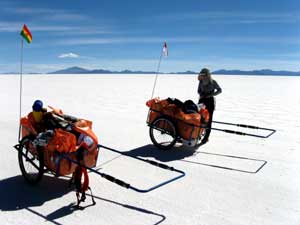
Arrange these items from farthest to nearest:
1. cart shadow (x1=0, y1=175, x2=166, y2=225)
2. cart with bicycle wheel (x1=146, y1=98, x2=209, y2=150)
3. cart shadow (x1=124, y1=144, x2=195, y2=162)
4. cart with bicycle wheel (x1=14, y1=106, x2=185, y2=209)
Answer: cart with bicycle wheel (x1=146, y1=98, x2=209, y2=150)
cart shadow (x1=124, y1=144, x2=195, y2=162)
cart with bicycle wheel (x1=14, y1=106, x2=185, y2=209)
cart shadow (x1=0, y1=175, x2=166, y2=225)

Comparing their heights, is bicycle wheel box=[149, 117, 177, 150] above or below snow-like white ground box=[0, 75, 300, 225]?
above

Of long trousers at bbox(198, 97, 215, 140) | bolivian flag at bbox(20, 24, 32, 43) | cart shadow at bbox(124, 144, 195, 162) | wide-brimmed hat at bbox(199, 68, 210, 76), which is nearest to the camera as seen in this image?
bolivian flag at bbox(20, 24, 32, 43)

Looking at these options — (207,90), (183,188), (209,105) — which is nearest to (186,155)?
(209,105)

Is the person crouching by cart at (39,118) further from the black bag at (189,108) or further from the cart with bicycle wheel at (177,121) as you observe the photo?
the black bag at (189,108)

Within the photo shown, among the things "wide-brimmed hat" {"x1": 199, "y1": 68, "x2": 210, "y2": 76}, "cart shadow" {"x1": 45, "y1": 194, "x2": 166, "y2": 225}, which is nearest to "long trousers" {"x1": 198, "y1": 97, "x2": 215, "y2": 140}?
"wide-brimmed hat" {"x1": 199, "y1": 68, "x2": 210, "y2": 76}

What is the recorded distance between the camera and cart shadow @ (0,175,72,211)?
5.11 meters

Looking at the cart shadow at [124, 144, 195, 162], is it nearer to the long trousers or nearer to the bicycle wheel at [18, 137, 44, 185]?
the long trousers

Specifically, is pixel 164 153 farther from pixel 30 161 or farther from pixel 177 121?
pixel 30 161

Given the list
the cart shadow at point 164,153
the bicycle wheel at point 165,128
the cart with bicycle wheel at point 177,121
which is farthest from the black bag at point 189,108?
the cart shadow at point 164,153

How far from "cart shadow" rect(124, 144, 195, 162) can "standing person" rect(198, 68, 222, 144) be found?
94 centimetres

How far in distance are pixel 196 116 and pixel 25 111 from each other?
9.63 meters

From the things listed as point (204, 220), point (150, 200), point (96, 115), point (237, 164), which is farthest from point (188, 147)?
point (96, 115)

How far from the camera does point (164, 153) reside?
794cm

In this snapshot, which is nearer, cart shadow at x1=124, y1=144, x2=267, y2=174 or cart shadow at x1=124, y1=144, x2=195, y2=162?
cart shadow at x1=124, y1=144, x2=267, y2=174
